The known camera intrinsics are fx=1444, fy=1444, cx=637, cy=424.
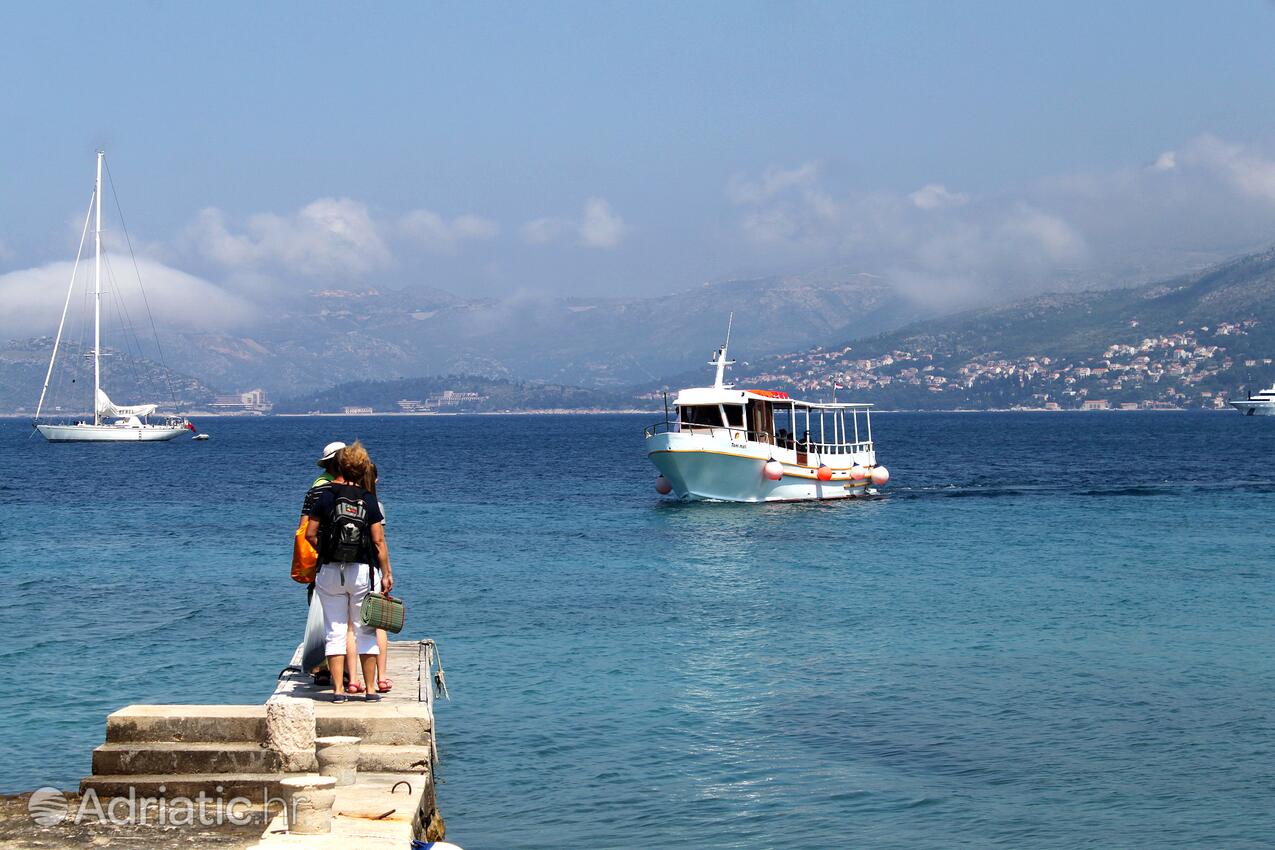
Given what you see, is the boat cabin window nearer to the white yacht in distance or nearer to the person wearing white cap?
the white yacht in distance

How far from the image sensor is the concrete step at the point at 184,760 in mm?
10398

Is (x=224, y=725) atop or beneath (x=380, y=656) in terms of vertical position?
beneath

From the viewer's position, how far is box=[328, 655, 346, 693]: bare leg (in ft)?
39.4

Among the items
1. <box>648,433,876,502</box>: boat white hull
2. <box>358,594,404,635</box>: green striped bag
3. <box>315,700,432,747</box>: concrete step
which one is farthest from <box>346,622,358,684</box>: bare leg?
<box>648,433,876,502</box>: boat white hull

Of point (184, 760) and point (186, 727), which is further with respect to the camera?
point (186, 727)

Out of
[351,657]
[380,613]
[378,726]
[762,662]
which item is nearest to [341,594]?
[380,613]

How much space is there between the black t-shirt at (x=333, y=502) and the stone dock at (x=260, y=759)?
1496 mm

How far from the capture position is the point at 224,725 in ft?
34.8

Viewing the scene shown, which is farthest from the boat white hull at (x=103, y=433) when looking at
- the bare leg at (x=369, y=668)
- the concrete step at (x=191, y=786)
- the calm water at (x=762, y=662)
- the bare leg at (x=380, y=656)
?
the concrete step at (x=191, y=786)

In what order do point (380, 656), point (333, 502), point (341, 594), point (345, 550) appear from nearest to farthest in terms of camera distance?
point (333, 502), point (345, 550), point (341, 594), point (380, 656)

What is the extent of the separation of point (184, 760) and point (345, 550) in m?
2.05

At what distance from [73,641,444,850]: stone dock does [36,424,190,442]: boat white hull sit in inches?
4604

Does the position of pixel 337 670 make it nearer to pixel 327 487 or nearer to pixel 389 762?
pixel 389 762

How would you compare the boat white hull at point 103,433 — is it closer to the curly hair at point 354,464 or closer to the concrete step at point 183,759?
the curly hair at point 354,464
